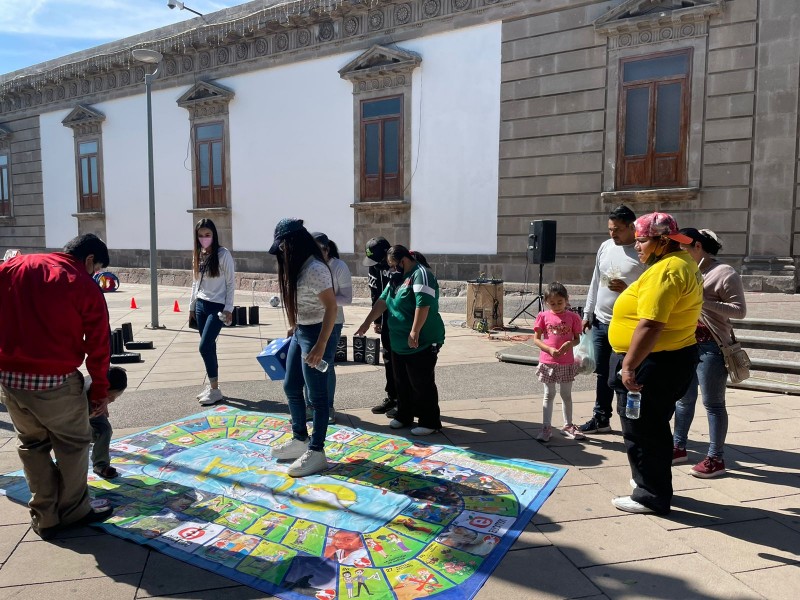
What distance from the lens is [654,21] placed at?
1127cm

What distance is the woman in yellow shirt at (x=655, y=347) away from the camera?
3.30 meters

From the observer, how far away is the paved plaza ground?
2867 mm

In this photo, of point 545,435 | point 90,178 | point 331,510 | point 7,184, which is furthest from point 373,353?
point 7,184

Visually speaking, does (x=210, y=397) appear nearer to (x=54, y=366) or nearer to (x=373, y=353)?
(x=373, y=353)

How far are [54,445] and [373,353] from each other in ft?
16.5

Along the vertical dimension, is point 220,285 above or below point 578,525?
above

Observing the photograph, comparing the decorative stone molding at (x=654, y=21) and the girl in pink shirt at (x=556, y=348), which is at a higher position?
the decorative stone molding at (x=654, y=21)

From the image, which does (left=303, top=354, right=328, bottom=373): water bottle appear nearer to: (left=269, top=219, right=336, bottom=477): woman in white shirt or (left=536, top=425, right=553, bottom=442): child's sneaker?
(left=269, top=219, right=336, bottom=477): woman in white shirt

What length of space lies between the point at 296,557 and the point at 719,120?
11103mm

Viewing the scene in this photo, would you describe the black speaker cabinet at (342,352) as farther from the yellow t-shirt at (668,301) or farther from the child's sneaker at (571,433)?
the yellow t-shirt at (668,301)

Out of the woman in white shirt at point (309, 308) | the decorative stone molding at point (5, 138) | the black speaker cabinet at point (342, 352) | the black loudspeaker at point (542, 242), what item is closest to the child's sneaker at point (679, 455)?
the woman in white shirt at point (309, 308)

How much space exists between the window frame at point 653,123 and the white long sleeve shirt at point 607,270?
7580mm

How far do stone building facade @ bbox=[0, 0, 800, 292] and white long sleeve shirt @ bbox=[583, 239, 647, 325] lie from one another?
7.29m

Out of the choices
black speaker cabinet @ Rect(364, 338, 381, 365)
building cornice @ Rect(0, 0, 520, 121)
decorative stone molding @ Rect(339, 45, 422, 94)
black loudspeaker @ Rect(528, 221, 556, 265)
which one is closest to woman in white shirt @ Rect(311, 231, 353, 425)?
black speaker cabinet @ Rect(364, 338, 381, 365)
